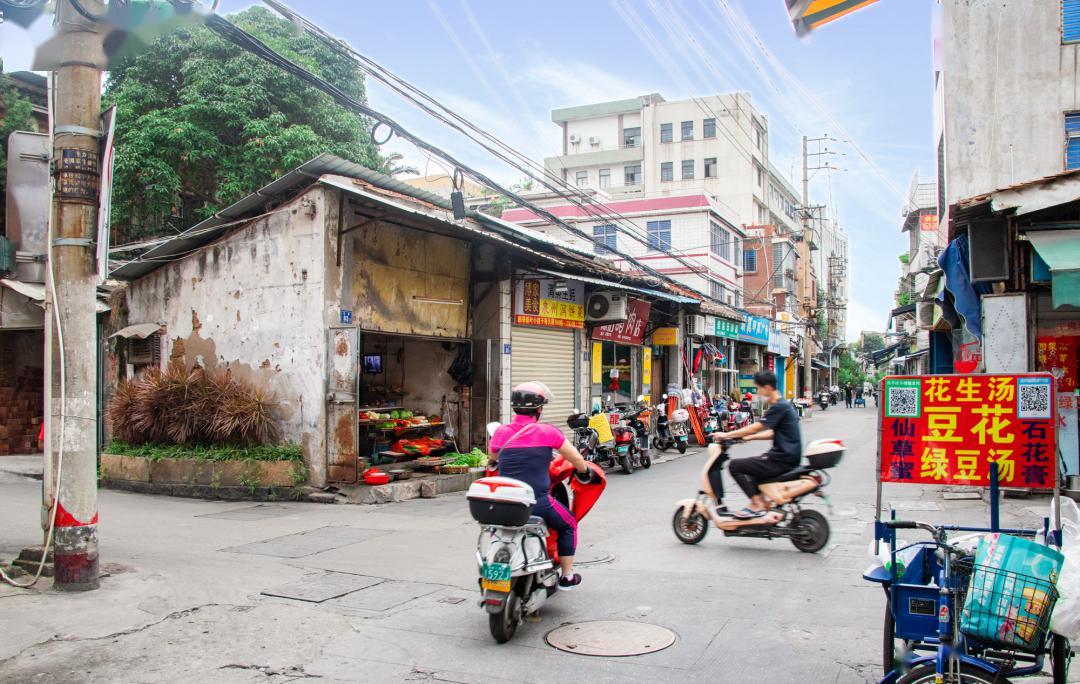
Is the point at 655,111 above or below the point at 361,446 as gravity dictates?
above

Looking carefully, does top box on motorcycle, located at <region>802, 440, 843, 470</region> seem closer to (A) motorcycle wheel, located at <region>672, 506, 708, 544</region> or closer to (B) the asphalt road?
(B) the asphalt road

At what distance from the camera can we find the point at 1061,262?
920 cm

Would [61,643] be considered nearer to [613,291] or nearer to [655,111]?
[613,291]

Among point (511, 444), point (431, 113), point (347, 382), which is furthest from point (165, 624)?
point (431, 113)

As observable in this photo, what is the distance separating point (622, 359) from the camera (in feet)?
70.3

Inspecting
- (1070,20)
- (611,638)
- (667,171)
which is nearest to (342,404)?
(611,638)

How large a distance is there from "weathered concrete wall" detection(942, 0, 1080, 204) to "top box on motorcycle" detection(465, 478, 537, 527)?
13.9 meters

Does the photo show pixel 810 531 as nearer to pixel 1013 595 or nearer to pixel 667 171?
pixel 1013 595

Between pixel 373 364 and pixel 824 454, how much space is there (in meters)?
9.48

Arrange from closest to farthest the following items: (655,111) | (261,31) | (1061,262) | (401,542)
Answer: (401,542) → (1061,262) → (261,31) → (655,111)

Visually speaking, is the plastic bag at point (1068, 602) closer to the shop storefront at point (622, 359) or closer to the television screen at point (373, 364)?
the television screen at point (373, 364)

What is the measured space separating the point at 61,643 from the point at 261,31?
20656 mm

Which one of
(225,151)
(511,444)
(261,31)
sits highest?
(261,31)

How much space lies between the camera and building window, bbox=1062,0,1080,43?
15000mm
